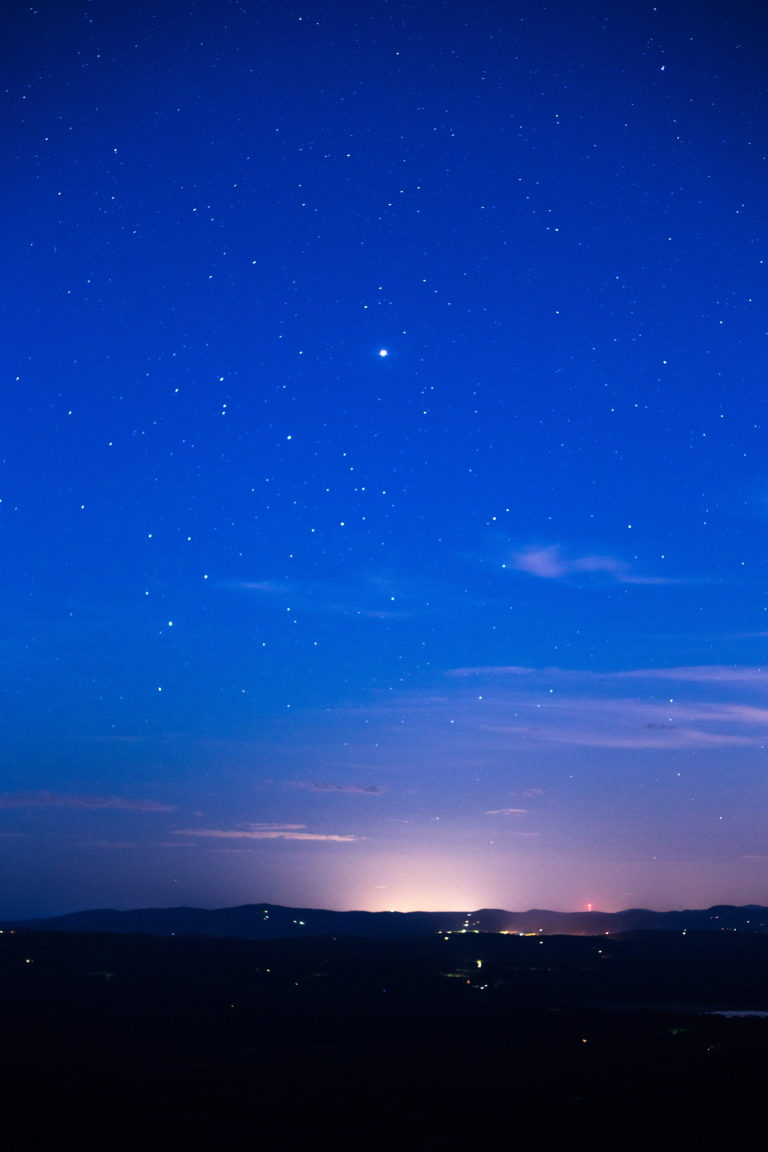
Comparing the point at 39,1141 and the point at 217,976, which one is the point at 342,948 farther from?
the point at 39,1141

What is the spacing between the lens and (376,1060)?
38.5 m

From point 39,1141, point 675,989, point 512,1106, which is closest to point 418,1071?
point 512,1106

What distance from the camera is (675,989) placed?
75.2 m

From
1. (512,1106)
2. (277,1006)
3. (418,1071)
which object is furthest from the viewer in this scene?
(277,1006)

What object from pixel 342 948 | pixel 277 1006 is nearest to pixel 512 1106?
pixel 277 1006

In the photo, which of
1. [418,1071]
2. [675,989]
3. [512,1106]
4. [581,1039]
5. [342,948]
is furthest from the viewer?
[342,948]

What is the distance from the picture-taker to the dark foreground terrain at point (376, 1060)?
88.4 ft

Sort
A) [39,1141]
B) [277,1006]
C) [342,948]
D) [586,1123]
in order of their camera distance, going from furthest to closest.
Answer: [342,948]
[277,1006]
[586,1123]
[39,1141]

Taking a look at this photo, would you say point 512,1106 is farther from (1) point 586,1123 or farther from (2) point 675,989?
(2) point 675,989

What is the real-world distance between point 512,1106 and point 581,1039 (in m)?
16.1

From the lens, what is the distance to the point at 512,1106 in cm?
3008

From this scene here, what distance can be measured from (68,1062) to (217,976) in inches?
1762

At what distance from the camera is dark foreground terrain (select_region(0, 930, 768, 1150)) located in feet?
88.4

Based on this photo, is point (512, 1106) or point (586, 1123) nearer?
point (586, 1123)
